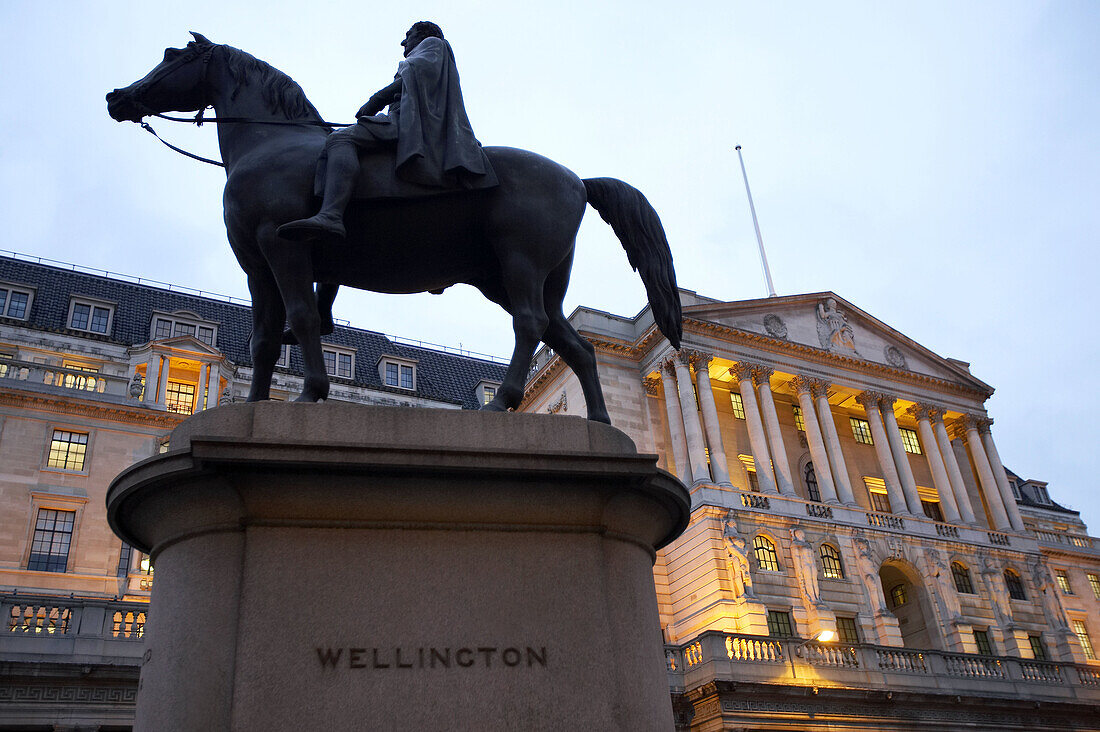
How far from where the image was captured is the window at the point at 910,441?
5134 centimetres

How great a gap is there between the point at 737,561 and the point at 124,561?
948 inches

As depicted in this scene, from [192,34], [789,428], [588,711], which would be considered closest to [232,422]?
[588,711]

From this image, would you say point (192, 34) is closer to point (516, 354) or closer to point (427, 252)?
point (427, 252)

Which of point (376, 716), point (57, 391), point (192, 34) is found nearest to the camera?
point (376, 716)

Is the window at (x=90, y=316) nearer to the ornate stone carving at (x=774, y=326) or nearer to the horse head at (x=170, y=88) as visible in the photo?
the ornate stone carving at (x=774, y=326)

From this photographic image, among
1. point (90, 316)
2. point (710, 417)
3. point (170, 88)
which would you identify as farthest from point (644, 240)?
point (90, 316)

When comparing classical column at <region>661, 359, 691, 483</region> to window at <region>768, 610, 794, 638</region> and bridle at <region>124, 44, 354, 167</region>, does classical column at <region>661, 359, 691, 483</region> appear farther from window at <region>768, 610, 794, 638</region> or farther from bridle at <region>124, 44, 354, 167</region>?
bridle at <region>124, 44, 354, 167</region>

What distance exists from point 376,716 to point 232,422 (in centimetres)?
192

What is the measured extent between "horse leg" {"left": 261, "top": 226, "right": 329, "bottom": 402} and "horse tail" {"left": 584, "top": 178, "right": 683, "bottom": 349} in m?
2.37

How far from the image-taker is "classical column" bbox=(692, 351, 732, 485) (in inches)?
1636

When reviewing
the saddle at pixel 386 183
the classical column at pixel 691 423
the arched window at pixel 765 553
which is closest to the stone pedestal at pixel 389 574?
the saddle at pixel 386 183

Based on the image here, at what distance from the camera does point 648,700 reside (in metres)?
5.65

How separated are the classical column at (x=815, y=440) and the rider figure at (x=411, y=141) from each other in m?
39.4

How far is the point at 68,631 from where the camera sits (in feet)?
74.4
